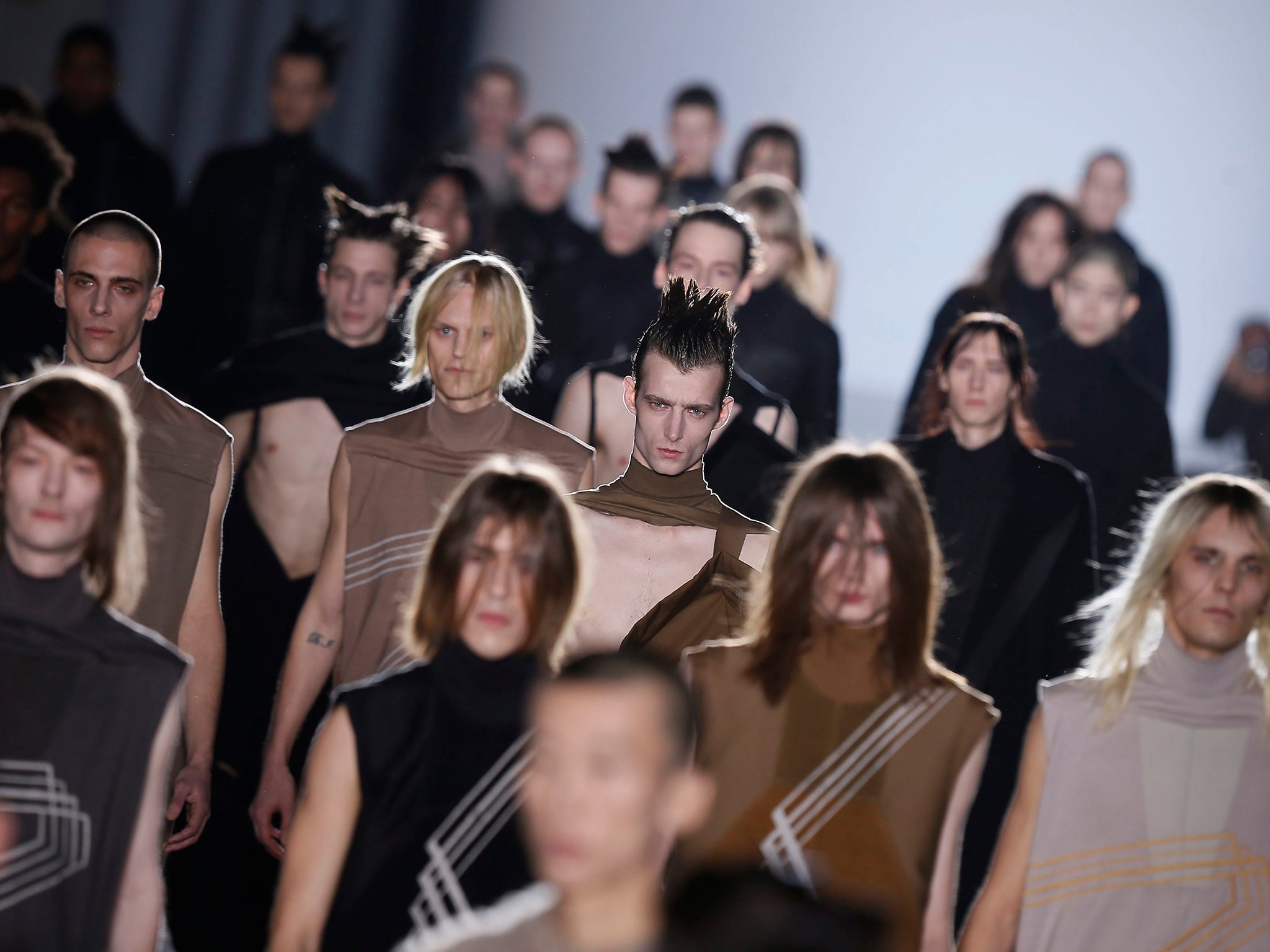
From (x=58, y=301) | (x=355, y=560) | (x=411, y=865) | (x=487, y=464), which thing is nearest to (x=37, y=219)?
(x=58, y=301)

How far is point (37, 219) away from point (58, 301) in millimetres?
1007

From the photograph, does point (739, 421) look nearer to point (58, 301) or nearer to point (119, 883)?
point (58, 301)

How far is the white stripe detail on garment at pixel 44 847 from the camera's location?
265cm

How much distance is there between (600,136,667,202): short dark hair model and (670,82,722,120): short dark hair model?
0.80m

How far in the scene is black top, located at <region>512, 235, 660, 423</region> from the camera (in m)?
4.88

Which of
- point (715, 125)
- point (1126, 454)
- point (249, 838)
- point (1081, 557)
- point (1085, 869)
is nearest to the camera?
point (1085, 869)

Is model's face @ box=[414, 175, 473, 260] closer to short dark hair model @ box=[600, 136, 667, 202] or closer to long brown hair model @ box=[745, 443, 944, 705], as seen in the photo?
short dark hair model @ box=[600, 136, 667, 202]

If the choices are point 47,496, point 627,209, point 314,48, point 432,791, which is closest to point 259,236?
point 314,48

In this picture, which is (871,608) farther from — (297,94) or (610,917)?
(297,94)

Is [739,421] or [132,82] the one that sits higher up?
[132,82]

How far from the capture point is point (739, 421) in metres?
4.33

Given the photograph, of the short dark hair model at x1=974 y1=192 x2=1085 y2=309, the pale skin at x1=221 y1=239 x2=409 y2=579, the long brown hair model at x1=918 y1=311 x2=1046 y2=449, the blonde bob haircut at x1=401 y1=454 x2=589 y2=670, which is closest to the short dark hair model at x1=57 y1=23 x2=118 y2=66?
the pale skin at x1=221 y1=239 x2=409 y2=579

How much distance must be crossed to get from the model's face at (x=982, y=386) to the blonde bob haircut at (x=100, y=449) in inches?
88.9

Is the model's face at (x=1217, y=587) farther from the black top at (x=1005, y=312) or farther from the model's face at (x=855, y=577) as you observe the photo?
the black top at (x=1005, y=312)
